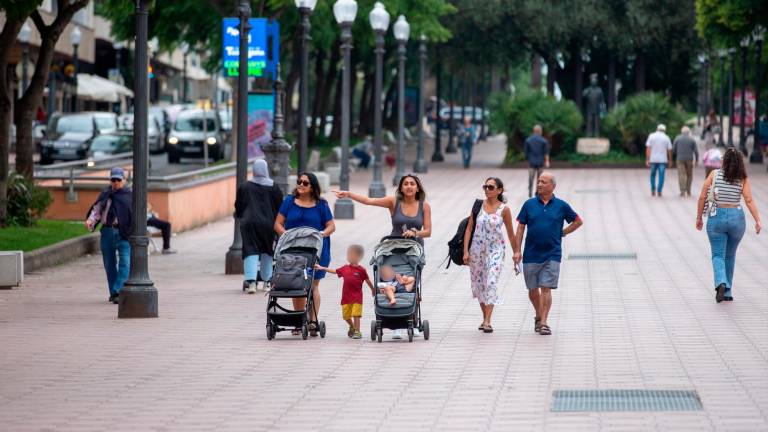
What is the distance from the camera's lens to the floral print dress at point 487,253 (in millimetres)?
14312

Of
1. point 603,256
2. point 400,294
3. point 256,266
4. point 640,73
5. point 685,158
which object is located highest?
point 640,73

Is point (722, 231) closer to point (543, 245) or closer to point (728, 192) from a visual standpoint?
point (728, 192)

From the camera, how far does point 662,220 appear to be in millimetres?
29047

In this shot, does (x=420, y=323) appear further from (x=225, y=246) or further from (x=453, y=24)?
(x=453, y=24)

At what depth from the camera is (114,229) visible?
1723cm

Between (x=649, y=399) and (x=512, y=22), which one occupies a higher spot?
(x=512, y=22)

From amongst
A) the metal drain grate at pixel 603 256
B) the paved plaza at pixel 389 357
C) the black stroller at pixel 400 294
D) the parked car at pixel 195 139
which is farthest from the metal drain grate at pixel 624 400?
the parked car at pixel 195 139

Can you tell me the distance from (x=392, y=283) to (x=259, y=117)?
16.7 meters

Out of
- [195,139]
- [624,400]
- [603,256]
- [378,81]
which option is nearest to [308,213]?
[624,400]

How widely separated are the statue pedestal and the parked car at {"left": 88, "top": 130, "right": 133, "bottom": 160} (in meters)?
13.3

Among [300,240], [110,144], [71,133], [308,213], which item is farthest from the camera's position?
[71,133]

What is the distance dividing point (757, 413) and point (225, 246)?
51.6 feet

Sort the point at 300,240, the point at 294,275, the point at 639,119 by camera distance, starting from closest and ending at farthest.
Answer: the point at 294,275 < the point at 300,240 < the point at 639,119

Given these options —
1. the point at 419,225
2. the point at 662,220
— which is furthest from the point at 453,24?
the point at 419,225
